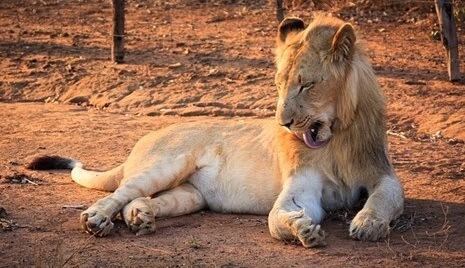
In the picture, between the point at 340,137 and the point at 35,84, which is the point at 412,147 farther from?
the point at 35,84

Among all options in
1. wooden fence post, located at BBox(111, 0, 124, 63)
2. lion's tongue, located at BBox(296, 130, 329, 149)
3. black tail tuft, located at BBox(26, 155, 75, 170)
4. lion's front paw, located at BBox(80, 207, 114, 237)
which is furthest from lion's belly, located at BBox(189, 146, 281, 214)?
wooden fence post, located at BBox(111, 0, 124, 63)

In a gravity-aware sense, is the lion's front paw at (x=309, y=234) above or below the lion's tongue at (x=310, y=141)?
below

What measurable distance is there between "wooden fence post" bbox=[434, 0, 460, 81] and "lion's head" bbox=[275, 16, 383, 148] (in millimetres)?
3697

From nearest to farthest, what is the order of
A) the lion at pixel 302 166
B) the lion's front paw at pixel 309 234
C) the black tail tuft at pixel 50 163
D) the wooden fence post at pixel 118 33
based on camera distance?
the lion's front paw at pixel 309 234 → the lion at pixel 302 166 → the black tail tuft at pixel 50 163 → the wooden fence post at pixel 118 33

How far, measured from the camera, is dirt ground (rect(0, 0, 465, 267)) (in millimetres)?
5117

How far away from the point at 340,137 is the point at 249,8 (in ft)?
24.4

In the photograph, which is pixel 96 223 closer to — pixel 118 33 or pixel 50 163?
pixel 50 163

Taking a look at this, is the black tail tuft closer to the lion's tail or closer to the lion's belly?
the lion's tail

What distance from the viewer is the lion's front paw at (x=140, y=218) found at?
5508 millimetres

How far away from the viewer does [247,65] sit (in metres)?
10.3

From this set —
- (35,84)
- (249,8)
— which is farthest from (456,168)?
(249,8)

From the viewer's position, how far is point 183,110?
9289mm

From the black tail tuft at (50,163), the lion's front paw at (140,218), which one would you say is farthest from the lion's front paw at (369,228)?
the black tail tuft at (50,163)

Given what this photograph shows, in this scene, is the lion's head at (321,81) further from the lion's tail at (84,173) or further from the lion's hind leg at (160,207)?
the lion's tail at (84,173)
